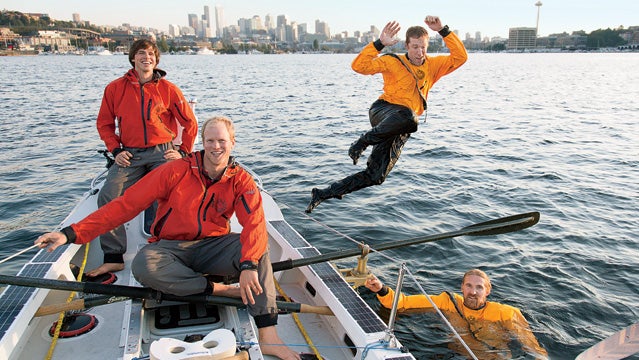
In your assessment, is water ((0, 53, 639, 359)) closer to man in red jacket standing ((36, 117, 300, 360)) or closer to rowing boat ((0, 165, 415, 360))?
rowing boat ((0, 165, 415, 360))

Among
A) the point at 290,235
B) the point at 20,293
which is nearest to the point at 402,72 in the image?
the point at 290,235

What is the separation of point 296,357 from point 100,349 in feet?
5.95

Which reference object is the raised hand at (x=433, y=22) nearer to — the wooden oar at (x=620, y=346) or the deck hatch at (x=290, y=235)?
the deck hatch at (x=290, y=235)

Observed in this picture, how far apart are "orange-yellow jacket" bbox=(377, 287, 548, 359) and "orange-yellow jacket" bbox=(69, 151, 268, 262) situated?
2.28 meters

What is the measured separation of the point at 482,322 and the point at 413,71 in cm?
302

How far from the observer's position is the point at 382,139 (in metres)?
6.23

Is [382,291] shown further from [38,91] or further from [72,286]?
[38,91]

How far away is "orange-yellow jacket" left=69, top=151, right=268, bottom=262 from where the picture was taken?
13.7 ft

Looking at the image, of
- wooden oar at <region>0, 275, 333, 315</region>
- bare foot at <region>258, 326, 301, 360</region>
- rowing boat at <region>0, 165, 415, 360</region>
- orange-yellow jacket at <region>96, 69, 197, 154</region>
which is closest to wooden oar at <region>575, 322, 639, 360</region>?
rowing boat at <region>0, 165, 415, 360</region>

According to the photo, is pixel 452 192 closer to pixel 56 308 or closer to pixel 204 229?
pixel 204 229

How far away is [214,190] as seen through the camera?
168 inches

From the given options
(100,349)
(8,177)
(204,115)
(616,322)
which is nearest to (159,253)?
(100,349)

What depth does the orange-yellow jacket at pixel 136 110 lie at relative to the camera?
5.72 metres

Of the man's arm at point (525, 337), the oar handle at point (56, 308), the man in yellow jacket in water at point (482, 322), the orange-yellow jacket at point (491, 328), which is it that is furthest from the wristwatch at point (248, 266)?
the man's arm at point (525, 337)
